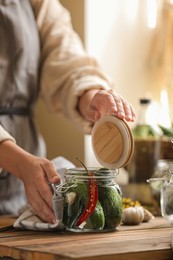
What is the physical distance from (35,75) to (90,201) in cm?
63

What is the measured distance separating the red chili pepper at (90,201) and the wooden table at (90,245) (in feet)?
0.10

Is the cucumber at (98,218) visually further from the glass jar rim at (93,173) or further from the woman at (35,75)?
the woman at (35,75)

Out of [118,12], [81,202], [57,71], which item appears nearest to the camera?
[81,202]

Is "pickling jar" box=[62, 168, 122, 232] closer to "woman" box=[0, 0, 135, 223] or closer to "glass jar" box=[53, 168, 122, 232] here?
"glass jar" box=[53, 168, 122, 232]

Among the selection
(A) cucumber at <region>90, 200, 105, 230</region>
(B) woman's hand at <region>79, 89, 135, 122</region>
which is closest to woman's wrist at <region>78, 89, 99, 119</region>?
(B) woman's hand at <region>79, 89, 135, 122</region>

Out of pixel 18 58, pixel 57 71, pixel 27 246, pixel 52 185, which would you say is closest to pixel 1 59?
pixel 18 58

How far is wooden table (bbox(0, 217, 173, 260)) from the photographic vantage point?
1033 mm

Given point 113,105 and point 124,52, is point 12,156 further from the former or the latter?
point 124,52

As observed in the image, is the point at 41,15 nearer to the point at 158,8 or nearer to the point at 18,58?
Answer: the point at 18,58

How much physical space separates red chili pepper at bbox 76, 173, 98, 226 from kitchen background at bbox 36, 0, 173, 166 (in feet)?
2.86

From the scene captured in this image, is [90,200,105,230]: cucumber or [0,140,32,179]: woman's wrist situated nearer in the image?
[90,200,105,230]: cucumber

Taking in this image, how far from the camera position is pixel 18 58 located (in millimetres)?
1708

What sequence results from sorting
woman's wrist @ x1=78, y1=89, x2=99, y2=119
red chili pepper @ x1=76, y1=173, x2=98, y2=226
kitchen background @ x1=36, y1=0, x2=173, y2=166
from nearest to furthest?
red chili pepper @ x1=76, y1=173, x2=98, y2=226, woman's wrist @ x1=78, y1=89, x2=99, y2=119, kitchen background @ x1=36, y1=0, x2=173, y2=166

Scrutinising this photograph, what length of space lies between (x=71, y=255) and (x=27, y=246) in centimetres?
12
